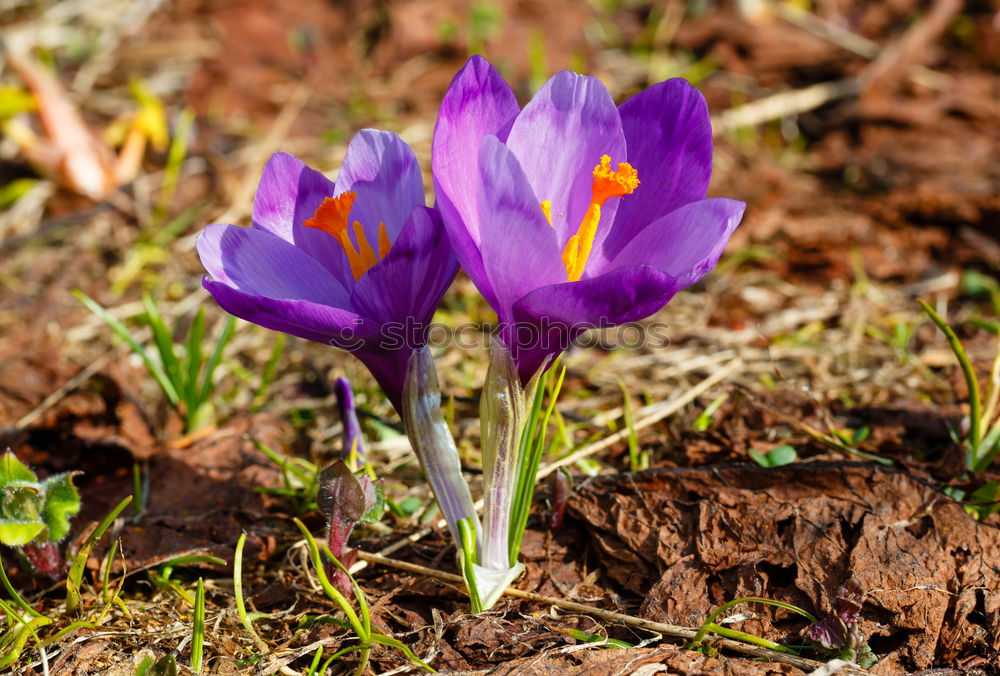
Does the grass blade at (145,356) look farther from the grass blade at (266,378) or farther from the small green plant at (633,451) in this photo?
the small green plant at (633,451)

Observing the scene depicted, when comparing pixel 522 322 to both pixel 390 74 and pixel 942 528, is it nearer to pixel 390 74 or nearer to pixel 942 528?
pixel 942 528

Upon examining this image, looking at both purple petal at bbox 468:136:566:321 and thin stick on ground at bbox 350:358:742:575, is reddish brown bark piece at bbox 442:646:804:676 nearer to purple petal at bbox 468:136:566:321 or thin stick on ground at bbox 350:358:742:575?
thin stick on ground at bbox 350:358:742:575

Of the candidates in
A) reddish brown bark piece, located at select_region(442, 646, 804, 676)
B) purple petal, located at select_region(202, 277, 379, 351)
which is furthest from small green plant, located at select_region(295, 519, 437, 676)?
purple petal, located at select_region(202, 277, 379, 351)

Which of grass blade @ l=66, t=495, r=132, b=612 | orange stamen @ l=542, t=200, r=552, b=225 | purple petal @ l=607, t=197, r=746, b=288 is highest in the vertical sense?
orange stamen @ l=542, t=200, r=552, b=225

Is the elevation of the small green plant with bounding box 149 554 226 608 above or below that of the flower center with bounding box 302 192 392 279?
below

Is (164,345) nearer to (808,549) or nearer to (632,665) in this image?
(632,665)

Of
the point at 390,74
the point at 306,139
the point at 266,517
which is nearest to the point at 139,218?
the point at 306,139
